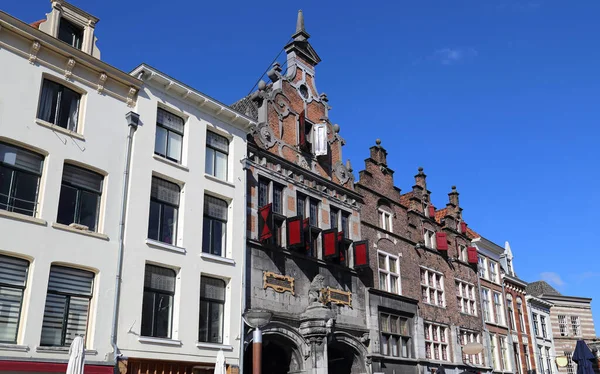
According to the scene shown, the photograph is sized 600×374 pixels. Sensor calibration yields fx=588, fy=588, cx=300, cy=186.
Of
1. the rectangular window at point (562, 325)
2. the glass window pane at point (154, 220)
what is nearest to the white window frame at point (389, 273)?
the glass window pane at point (154, 220)

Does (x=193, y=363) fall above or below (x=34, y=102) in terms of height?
below

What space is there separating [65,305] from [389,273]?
53.4ft

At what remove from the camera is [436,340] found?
98.0 feet

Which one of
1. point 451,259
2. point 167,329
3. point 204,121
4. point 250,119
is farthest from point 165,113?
point 451,259

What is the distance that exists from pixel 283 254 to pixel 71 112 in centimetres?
919

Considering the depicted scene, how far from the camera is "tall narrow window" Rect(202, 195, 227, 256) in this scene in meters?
20.1

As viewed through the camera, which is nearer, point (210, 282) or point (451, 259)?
point (210, 282)

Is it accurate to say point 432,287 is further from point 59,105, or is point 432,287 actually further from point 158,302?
point 59,105

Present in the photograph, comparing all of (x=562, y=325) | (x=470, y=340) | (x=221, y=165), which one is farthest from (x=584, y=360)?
(x=562, y=325)

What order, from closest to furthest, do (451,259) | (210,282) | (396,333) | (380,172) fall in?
(210,282) < (396,333) < (380,172) < (451,259)

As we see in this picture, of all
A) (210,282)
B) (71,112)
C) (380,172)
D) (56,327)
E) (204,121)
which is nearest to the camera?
(56,327)

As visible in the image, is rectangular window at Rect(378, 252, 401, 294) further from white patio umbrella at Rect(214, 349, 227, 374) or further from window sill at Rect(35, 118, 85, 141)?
window sill at Rect(35, 118, 85, 141)

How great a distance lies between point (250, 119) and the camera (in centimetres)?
2216

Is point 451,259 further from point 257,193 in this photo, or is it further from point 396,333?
point 257,193
